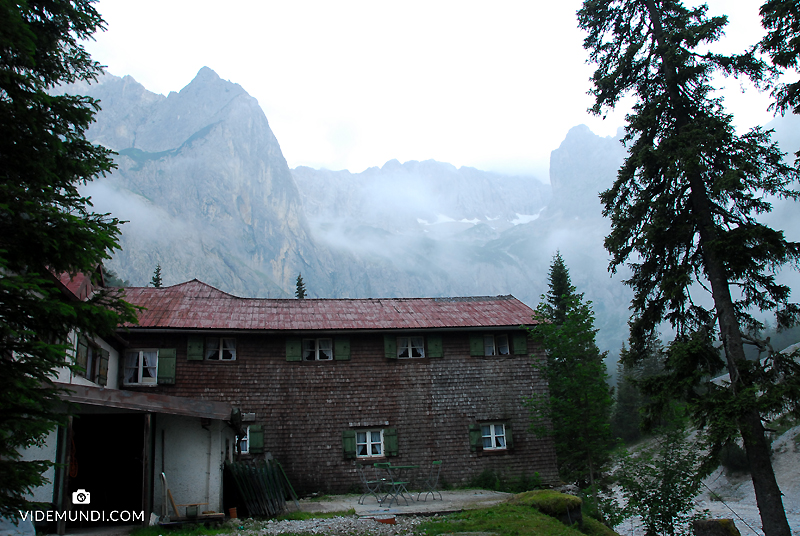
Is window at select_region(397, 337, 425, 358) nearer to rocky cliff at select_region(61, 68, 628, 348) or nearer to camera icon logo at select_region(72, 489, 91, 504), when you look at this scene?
camera icon logo at select_region(72, 489, 91, 504)

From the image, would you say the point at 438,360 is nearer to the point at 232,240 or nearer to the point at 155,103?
the point at 232,240

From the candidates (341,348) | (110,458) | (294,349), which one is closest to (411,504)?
(341,348)

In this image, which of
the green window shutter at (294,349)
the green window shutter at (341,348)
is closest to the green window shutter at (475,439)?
the green window shutter at (341,348)

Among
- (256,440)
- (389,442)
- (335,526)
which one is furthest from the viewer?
(389,442)

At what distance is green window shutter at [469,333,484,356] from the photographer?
72.3ft

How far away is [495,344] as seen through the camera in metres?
22.4

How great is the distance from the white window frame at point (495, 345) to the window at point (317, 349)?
6.40 m

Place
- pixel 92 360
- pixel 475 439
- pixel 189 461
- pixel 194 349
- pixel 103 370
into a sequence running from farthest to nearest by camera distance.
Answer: pixel 475 439 → pixel 194 349 → pixel 103 370 → pixel 92 360 → pixel 189 461

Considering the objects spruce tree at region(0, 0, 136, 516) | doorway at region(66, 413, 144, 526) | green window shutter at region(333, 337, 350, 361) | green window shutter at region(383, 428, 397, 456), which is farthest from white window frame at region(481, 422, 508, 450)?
spruce tree at region(0, 0, 136, 516)

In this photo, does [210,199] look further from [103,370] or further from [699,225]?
[699,225]

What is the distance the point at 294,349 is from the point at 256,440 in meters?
3.59

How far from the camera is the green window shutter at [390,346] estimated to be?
21.5m

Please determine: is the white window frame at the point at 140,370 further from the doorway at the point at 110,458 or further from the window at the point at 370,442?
the window at the point at 370,442

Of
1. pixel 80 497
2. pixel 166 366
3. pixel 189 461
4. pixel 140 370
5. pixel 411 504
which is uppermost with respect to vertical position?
pixel 166 366
